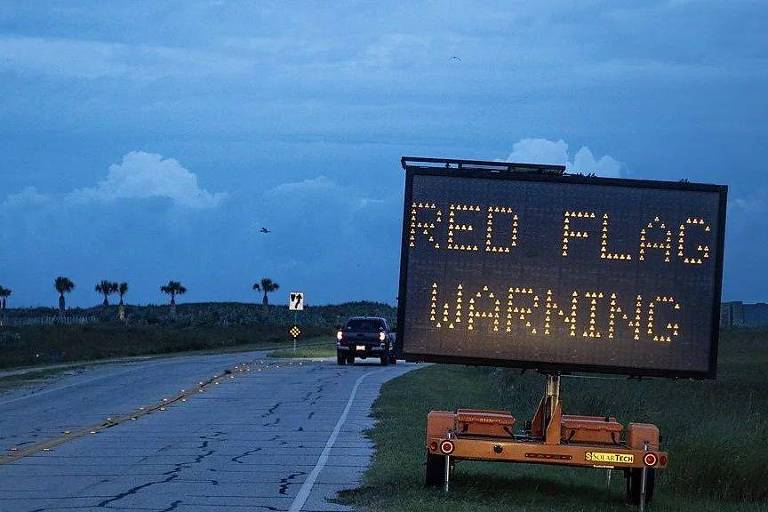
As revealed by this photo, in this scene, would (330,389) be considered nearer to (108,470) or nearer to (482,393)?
(482,393)

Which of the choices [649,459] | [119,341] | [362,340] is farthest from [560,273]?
[119,341]

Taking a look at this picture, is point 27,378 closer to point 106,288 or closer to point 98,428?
point 98,428

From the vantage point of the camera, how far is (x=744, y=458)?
18.0 m

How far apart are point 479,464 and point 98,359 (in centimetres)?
4482

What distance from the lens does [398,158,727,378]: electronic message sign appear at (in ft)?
45.3

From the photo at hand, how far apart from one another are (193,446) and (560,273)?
8744 millimetres

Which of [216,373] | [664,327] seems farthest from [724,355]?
[664,327]

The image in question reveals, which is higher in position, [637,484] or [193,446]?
[637,484]

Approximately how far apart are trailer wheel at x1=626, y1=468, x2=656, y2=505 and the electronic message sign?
4.78ft

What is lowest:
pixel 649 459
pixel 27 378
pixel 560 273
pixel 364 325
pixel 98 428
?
pixel 27 378

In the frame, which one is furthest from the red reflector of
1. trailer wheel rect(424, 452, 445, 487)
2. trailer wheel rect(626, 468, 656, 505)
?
trailer wheel rect(424, 452, 445, 487)

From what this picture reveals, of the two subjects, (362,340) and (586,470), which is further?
(362,340)

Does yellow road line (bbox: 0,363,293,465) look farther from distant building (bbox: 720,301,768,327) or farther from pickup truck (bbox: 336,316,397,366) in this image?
distant building (bbox: 720,301,768,327)

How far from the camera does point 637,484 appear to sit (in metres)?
15.0
